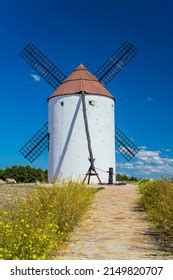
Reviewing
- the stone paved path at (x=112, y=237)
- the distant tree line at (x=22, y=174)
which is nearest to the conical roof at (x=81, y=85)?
the distant tree line at (x=22, y=174)

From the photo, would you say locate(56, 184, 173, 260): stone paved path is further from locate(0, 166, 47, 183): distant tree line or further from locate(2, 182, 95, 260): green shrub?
locate(0, 166, 47, 183): distant tree line

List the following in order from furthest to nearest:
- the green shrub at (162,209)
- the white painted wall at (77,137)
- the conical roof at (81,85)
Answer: the conical roof at (81,85) < the white painted wall at (77,137) < the green shrub at (162,209)

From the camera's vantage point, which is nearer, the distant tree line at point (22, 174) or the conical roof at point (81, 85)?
the conical roof at point (81, 85)

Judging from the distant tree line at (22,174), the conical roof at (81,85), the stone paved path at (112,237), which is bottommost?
the stone paved path at (112,237)

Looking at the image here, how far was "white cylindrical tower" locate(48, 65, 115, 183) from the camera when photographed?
85.0 ft

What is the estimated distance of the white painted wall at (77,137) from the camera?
84.9 feet

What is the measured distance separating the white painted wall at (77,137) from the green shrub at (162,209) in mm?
12680

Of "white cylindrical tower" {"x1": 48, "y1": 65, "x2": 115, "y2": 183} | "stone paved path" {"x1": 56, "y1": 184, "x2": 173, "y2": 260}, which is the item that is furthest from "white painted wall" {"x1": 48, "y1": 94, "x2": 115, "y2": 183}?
"stone paved path" {"x1": 56, "y1": 184, "x2": 173, "y2": 260}

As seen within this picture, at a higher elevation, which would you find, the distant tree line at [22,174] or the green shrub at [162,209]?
the distant tree line at [22,174]

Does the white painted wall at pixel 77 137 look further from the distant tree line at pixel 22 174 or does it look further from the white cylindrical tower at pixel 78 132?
the distant tree line at pixel 22 174

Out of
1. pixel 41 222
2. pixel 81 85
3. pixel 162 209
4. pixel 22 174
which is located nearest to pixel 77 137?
pixel 81 85

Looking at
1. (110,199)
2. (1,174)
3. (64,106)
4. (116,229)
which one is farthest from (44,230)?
(1,174)

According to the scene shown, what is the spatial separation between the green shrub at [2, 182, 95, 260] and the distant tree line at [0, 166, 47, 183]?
28.7 m

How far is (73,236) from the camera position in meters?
8.41
